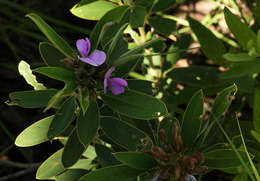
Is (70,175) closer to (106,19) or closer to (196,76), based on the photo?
(106,19)

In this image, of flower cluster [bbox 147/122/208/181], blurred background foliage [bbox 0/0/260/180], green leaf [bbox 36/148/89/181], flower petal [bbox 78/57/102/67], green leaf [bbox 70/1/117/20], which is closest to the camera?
flower petal [bbox 78/57/102/67]

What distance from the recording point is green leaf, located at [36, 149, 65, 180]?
1.67 metres

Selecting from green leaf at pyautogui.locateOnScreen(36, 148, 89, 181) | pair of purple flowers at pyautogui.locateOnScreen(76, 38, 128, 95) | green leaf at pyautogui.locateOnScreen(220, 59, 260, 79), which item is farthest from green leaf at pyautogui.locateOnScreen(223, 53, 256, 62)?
green leaf at pyautogui.locateOnScreen(36, 148, 89, 181)

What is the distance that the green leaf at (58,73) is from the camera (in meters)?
1.26

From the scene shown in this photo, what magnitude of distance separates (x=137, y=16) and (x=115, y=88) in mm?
494

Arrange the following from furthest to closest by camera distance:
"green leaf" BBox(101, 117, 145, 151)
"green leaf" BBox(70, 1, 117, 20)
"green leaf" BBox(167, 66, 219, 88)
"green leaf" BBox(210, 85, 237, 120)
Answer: "green leaf" BBox(167, 66, 219, 88), "green leaf" BBox(70, 1, 117, 20), "green leaf" BBox(101, 117, 145, 151), "green leaf" BBox(210, 85, 237, 120)

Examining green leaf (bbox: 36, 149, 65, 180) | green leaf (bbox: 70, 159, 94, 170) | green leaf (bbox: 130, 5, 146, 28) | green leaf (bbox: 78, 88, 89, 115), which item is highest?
green leaf (bbox: 130, 5, 146, 28)

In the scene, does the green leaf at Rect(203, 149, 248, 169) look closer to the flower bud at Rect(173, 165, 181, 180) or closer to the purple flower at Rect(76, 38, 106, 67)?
the flower bud at Rect(173, 165, 181, 180)

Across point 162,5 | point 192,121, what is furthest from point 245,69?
point 162,5

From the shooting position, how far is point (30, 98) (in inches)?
60.0

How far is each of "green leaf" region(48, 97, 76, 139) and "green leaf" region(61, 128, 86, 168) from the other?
0.10 meters

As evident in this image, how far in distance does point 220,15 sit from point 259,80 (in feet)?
2.41

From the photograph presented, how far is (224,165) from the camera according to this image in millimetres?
1461

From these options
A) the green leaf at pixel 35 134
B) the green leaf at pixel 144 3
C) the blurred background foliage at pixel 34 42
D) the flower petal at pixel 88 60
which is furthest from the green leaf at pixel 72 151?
the blurred background foliage at pixel 34 42
